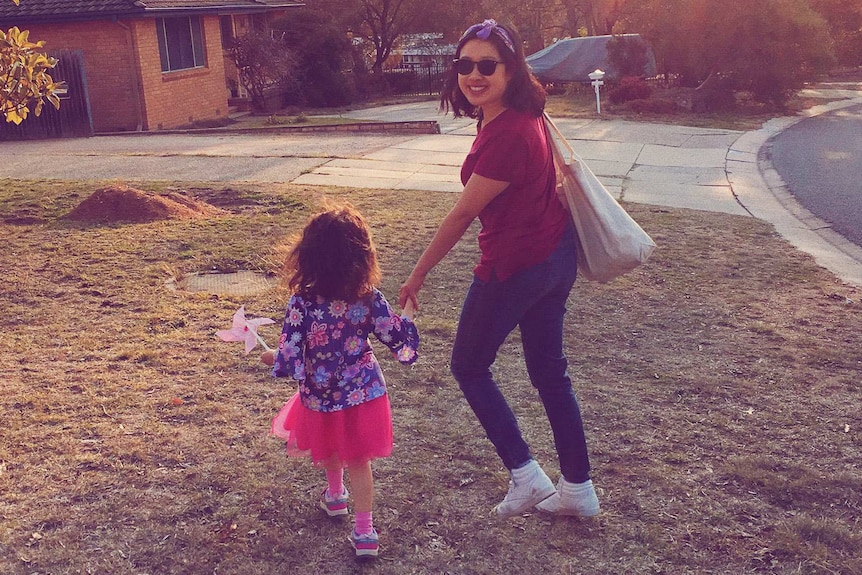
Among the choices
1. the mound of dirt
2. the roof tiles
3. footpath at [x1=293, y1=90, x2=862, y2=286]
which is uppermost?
the roof tiles

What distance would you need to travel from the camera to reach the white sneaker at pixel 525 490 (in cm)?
312

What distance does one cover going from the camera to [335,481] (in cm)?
313

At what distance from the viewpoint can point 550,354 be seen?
9.91 ft

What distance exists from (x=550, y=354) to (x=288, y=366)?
91 centimetres

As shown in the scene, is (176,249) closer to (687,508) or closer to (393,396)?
(393,396)

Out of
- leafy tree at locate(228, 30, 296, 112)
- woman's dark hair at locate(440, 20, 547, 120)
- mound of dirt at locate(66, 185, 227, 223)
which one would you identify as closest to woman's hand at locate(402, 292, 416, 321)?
woman's dark hair at locate(440, 20, 547, 120)

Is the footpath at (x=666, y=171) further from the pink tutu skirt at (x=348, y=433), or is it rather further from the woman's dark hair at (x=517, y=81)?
the pink tutu skirt at (x=348, y=433)

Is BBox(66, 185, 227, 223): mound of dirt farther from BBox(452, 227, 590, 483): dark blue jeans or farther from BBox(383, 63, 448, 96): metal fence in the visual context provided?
BBox(383, 63, 448, 96): metal fence

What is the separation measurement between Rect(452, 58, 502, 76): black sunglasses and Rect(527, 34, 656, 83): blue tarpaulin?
81.6ft

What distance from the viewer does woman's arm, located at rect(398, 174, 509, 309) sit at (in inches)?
108

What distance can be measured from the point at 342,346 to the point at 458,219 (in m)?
0.57

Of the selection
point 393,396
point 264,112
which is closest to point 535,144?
point 393,396

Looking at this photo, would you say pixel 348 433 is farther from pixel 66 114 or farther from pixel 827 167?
pixel 66 114

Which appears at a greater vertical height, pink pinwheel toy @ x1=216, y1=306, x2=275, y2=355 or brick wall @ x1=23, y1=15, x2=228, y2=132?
brick wall @ x1=23, y1=15, x2=228, y2=132
